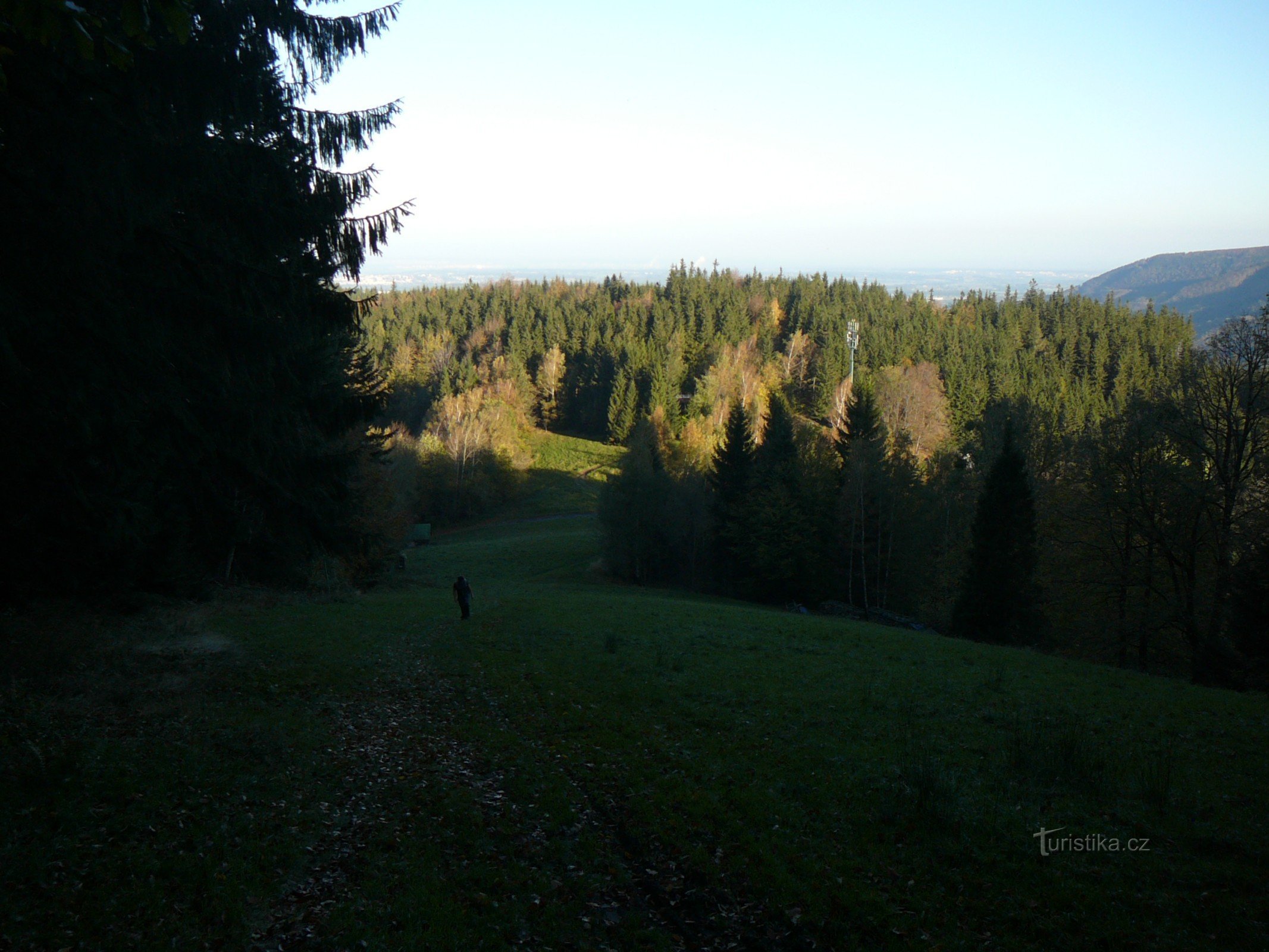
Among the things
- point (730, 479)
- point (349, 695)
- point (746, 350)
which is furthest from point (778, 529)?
point (746, 350)

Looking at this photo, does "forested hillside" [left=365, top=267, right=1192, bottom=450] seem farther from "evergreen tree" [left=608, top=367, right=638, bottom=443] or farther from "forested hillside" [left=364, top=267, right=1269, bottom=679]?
"forested hillside" [left=364, top=267, right=1269, bottom=679]

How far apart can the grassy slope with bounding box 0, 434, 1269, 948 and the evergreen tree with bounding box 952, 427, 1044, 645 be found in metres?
15.9

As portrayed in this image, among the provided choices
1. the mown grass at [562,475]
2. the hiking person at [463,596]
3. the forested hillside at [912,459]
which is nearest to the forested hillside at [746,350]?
the forested hillside at [912,459]

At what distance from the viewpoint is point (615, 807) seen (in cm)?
866

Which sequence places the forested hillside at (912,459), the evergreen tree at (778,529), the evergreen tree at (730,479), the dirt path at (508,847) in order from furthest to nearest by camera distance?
the evergreen tree at (730,479), the evergreen tree at (778,529), the forested hillside at (912,459), the dirt path at (508,847)

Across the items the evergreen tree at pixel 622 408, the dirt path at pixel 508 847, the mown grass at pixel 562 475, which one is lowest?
the mown grass at pixel 562 475

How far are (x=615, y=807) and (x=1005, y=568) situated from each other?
27170 mm

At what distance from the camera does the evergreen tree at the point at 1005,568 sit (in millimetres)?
30391

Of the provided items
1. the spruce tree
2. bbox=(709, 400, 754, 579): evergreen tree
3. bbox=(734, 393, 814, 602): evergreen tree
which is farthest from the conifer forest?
bbox=(709, 400, 754, 579): evergreen tree

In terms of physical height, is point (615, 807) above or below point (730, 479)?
above

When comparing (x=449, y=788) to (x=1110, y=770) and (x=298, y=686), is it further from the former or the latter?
(x=1110, y=770)

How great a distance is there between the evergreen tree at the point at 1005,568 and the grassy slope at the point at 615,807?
1587cm

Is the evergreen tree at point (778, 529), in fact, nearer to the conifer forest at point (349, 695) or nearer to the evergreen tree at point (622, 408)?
the conifer forest at point (349, 695)

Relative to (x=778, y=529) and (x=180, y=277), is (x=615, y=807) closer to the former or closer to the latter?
(x=180, y=277)
